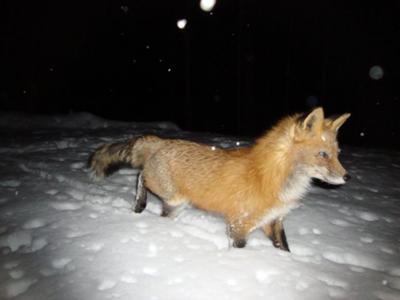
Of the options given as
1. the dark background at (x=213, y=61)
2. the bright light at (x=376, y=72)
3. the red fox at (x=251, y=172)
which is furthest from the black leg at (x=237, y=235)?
the bright light at (x=376, y=72)

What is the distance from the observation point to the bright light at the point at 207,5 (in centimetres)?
1772

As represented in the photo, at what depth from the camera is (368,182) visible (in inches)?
253

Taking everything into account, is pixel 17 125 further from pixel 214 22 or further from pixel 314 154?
pixel 214 22

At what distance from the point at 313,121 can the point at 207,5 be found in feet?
54.6

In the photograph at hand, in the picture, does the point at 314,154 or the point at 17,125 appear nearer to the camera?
the point at 314,154

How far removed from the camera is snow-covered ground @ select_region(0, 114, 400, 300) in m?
2.95

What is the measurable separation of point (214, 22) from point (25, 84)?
1036 centimetres

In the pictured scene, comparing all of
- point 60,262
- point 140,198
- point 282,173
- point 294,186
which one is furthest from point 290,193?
point 60,262

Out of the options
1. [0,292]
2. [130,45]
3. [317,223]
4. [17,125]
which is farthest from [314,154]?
[130,45]

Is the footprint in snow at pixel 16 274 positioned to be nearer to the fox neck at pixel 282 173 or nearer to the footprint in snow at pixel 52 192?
the footprint in snow at pixel 52 192

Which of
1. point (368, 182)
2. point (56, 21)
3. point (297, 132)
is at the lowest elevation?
point (368, 182)

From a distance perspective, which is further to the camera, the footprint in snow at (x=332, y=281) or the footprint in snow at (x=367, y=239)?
the footprint in snow at (x=367, y=239)

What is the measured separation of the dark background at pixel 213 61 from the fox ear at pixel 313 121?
12678 millimetres

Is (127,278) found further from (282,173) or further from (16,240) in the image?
(282,173)
